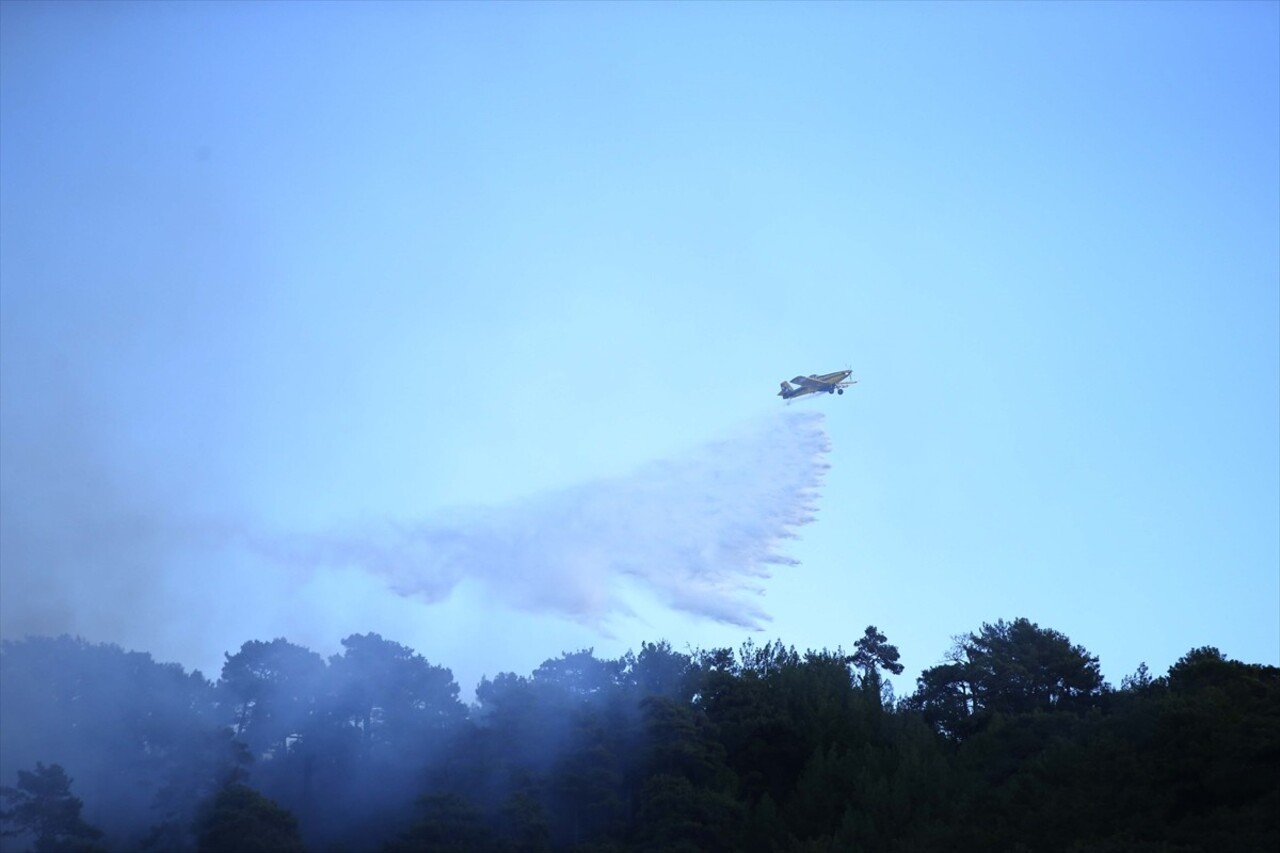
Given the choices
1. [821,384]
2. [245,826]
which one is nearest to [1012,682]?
[821,384]

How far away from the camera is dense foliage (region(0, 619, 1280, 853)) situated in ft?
151

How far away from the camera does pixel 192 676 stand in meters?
62.3

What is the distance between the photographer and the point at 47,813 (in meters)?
46.4

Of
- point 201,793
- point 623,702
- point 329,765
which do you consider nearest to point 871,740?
point 623,702

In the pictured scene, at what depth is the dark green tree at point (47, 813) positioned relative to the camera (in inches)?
1820

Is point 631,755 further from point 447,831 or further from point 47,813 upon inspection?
point 47,813

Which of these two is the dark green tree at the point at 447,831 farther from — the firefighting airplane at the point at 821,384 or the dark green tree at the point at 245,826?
the firefighting airplane at the point at 821,384

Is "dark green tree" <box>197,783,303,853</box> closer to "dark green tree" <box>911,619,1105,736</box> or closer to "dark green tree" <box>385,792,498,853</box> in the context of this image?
"dark green tree" <box>385,792,498,853</box>

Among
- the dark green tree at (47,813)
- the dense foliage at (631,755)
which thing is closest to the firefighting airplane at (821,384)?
the dense foliage at (631,755)

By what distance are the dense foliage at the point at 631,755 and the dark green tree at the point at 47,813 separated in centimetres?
10

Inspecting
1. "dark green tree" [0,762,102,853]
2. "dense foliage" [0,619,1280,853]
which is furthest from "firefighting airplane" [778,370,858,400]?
"dark green tree" [0,762,102,853]

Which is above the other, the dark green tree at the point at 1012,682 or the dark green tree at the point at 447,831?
the dark green tree at the point at 1012,682

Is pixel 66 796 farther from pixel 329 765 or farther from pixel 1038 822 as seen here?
pixel 1038 822

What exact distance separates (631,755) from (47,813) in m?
24.2
